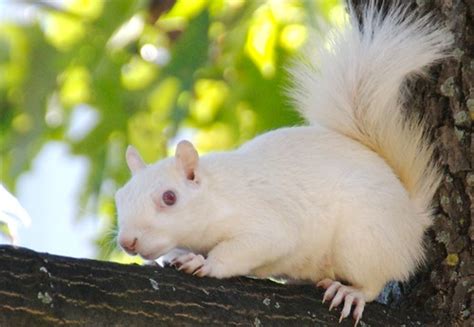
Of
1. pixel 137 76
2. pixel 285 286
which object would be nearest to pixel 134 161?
pixel 285 286

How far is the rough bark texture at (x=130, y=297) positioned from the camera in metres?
1.90

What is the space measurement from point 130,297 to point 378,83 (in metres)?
1.02

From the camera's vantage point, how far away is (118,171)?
353cm

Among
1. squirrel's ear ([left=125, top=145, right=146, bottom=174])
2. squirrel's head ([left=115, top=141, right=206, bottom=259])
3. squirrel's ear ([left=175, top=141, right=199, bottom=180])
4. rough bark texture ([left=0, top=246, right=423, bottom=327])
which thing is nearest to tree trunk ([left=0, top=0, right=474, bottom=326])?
rough bark texture ([left=0, top=246, right=423, bottom=327])

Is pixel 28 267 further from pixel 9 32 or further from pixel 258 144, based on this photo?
pixel 9 32

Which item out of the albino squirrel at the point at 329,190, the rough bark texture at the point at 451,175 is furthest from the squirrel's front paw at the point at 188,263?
the rough bark texture at the point at 451,175

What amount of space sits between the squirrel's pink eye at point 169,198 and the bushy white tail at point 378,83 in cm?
48

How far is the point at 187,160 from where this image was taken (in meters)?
2.61

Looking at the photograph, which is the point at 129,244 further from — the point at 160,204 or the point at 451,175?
the point at 451,175

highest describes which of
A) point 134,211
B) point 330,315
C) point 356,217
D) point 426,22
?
point 426,22

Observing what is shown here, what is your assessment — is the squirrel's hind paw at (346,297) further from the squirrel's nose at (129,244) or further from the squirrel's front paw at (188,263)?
the squirrel's nose at (129,244)

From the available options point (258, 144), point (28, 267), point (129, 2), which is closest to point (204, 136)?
point (129, 2)

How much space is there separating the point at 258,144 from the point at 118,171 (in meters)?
0.87

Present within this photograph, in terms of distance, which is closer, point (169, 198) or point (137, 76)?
point (169, 198)
